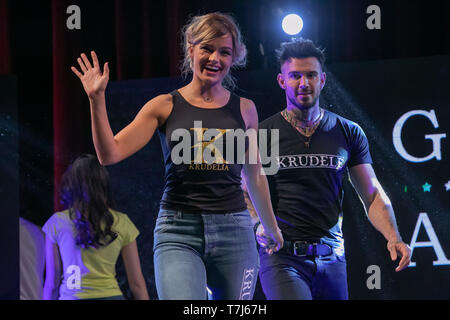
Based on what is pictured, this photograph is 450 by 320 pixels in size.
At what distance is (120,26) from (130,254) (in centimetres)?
150

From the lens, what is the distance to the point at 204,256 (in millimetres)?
2125

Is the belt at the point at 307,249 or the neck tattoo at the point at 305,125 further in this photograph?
the neck tattoo at the point at 305,125

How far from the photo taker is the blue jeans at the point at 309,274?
8.23 ft

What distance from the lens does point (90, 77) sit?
212 centimetres

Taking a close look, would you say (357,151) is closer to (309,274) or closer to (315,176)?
(315,176)

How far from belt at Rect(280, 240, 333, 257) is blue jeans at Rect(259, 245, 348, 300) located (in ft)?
0.05

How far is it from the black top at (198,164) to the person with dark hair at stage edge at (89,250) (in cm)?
89

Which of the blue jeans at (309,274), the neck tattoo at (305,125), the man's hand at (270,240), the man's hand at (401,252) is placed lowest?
the blue jeans at (309,274)

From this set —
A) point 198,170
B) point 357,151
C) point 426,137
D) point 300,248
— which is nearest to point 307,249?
point 300,248

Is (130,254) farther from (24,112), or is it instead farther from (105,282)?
(24,112)

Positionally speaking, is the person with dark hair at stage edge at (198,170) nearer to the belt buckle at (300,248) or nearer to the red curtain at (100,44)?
the belt buckle at (300,248)

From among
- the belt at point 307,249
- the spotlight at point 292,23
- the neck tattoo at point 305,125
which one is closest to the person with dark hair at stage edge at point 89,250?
the belt at point 307,249

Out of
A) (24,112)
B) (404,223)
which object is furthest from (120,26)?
(404,223)

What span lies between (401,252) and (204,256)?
0.97m
